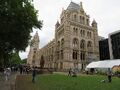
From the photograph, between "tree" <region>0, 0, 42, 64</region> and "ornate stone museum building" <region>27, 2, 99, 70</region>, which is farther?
"ornate stone museum building" <region>27, 2, 99, 70</region>

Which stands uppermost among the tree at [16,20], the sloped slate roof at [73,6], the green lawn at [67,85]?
the sloped slate roof at [73,6]

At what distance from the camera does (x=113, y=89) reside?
16.6 metres

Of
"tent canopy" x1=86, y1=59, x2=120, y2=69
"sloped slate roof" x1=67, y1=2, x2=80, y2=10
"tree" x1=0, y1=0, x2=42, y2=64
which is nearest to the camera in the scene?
"tree" x1=0, y1=0, x2=42, y2=64

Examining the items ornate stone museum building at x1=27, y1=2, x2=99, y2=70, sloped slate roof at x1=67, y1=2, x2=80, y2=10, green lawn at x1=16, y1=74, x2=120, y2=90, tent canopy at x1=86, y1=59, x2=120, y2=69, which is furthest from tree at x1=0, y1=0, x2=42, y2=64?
sloped slate roof at x1=67, y1=2, x2=80, y2=10

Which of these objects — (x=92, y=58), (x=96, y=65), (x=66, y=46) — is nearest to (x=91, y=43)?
(x=92, y=58)

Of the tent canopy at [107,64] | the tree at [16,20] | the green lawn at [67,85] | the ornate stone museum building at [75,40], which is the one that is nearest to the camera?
the green lawn at [67,85]

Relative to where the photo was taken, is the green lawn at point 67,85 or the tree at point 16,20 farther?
the tree at point 16,20

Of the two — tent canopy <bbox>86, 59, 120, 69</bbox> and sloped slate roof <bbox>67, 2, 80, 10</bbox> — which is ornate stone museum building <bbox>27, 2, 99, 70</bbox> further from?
tent canopy <bbox>86, 59, 120, 69</bbox>

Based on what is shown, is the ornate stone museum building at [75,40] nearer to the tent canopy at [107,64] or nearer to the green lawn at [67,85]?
the tent canopy at [107,64]

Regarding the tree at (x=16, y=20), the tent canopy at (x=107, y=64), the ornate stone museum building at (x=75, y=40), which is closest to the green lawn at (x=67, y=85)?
the tree at (x=16, y=20)

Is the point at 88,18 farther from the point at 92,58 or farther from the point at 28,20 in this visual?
the point at 28,20

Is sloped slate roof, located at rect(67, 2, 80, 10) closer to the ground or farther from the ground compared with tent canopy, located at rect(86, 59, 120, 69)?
farther from the ground

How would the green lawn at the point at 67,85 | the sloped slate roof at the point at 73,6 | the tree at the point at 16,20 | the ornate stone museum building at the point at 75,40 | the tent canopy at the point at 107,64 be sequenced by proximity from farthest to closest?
the sloped slate roof at the point at 73,6 → the ornate stone museum building at the point at 75,40 → the tent canopy at the point at 107,64 → the tree at the point at 16,20 → the green lawn at the point at 67,85

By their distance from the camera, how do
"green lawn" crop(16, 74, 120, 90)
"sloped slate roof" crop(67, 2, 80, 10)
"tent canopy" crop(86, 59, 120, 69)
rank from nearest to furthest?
1. "green lawn" crop(16, 74, 120, 90)
2. "tent canopy" crop(86, 59, 120, 69)
3. "sloped slate roof" crop(67, 2, 80, 10)
